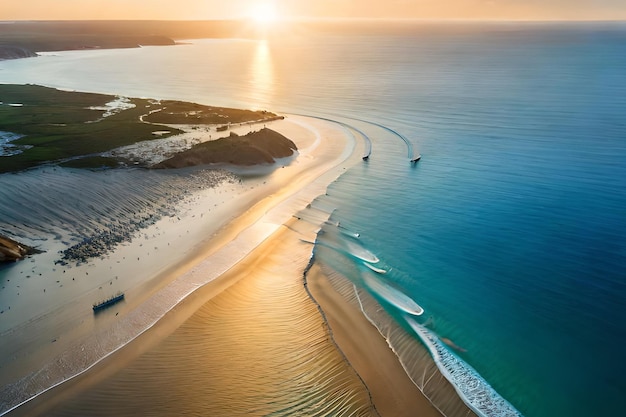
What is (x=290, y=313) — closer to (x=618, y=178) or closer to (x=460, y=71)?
(x=618, y=178)

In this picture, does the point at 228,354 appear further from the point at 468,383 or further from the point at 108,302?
the point at 468,383

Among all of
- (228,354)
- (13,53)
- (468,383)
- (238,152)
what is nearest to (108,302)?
(228,354)

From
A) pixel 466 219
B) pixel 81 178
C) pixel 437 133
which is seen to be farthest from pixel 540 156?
pixel 81 178

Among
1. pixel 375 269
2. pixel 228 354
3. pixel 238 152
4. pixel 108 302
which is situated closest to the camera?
pixel 228 354

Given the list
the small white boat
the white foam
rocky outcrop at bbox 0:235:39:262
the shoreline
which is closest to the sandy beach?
the shoreline

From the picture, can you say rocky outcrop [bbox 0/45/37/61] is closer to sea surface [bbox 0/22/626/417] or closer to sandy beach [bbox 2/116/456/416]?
sea surface [bbox 0/22/626/417]

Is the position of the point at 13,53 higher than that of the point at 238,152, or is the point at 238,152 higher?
the point at 238,152

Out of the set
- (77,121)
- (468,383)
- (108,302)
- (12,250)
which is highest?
(468,383)

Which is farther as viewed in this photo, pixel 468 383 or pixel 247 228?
pixel 247 228
